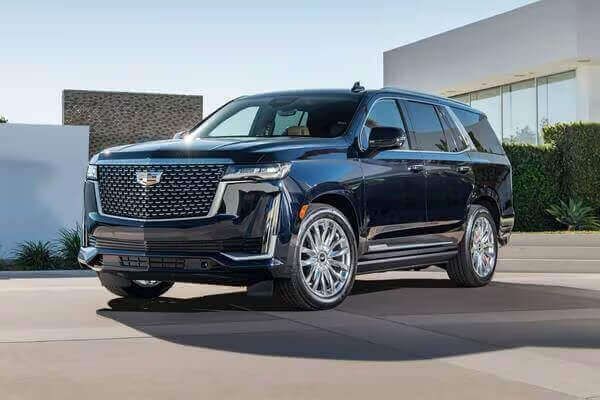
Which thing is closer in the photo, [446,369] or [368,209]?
[446,369]

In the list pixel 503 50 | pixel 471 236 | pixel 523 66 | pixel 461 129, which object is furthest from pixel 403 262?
pixel 503 50

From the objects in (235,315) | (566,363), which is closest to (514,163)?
(235,315)

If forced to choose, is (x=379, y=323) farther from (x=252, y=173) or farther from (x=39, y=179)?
(x=39, y=179)

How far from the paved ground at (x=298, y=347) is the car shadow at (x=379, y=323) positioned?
0.02m

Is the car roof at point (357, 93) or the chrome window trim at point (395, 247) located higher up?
the car roof at point (357, 93)

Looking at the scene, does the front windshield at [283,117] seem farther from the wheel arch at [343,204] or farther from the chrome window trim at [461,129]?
the chrome window trim at [461,129]

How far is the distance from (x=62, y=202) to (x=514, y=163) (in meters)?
10.2

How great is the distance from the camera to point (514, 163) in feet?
76.9

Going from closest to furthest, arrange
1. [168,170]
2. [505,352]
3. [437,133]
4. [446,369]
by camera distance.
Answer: [446,369]
[505,352]
[168,170]
[437,133]

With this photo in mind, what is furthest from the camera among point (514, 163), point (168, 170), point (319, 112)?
point (514, 163)

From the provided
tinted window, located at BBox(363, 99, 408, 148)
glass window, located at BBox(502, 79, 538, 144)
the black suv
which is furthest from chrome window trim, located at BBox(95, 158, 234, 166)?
glass window, located at BBox(502, 79, 538, 144)

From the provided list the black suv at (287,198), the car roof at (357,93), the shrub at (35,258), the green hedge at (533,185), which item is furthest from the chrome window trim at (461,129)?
the green hedge at (533,185)

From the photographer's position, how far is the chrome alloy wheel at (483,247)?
12.5 meters

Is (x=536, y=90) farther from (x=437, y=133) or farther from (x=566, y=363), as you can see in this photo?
(x=566, y=363)
